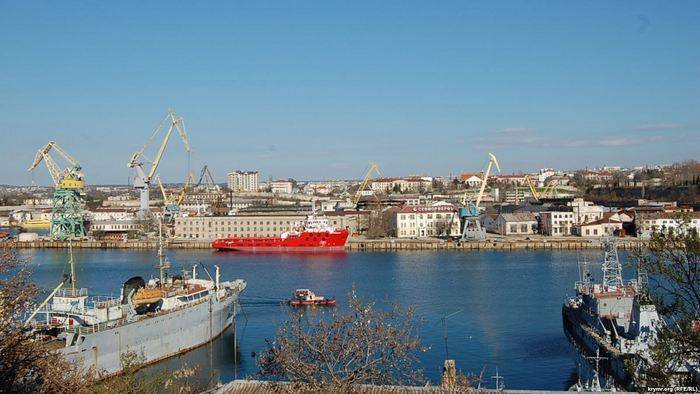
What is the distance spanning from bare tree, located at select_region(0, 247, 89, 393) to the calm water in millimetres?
4456

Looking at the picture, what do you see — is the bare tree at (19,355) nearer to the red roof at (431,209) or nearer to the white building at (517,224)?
the red roof at (431,209)

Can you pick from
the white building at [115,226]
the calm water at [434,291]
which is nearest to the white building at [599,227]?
the calm water at [434,291]

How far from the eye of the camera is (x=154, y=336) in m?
9.73

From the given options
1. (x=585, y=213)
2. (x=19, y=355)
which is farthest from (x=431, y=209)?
(x=19, y=355)

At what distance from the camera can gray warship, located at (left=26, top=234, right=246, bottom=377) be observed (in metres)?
8.57

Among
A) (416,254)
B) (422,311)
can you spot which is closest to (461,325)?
(422,311)

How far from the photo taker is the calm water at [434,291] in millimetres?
9570

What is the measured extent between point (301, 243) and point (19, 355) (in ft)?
74.0

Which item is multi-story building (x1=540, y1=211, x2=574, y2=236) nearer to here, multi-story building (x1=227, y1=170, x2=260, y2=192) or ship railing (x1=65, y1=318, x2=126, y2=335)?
ship railing (x1=65, y1=318, x2=126, y2=335)

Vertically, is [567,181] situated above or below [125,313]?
above

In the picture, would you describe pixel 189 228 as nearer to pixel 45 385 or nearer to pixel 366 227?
pixel 366 227

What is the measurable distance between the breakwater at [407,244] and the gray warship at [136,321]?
15770 millimetres

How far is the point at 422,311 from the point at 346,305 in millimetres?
1509

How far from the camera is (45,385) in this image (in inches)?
169
